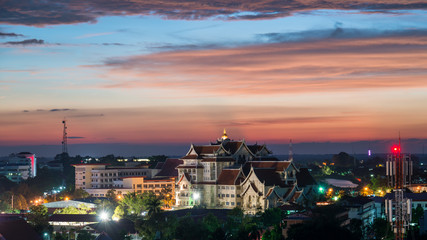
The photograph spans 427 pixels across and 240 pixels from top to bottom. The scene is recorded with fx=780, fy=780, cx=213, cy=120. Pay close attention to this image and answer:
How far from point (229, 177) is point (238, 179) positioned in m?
1.50

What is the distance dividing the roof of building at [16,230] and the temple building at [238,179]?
37.6 metres

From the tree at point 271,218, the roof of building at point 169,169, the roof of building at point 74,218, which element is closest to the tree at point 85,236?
the roof of building at point 74,218

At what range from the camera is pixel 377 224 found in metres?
84.4

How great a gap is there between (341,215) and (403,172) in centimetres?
1776

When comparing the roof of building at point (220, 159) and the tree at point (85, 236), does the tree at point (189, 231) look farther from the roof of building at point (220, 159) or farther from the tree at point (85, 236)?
the roof of building at point (220, 159)

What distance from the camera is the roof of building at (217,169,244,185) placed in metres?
112

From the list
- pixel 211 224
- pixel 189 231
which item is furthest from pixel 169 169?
pixel 189 231

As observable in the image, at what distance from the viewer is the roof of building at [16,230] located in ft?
240

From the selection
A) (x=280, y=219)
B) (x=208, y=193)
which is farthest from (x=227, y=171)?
(x=280, y=219)

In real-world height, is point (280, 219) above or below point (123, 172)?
below

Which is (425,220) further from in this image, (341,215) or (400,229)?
(400,229)

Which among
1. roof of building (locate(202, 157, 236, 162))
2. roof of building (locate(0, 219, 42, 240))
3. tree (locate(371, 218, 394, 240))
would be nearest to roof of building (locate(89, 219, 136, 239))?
roof of building (locate(0, 219, 42, 240))

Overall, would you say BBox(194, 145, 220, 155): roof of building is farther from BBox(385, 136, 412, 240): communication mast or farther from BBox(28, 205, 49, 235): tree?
BBox(385, 136, 412, 240): communication mast

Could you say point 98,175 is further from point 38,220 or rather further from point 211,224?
point 211,224
